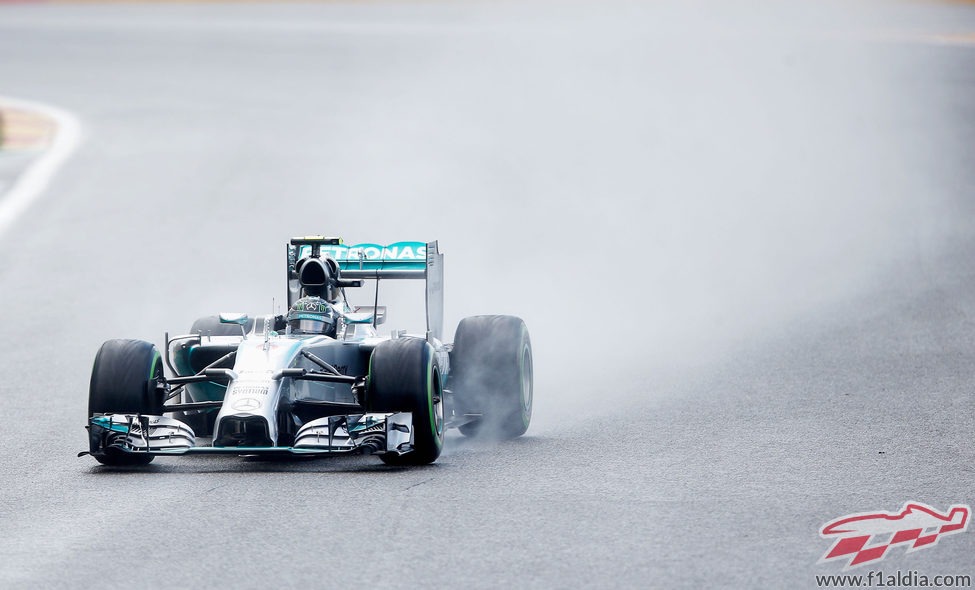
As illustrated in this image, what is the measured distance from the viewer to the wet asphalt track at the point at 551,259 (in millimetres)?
8016

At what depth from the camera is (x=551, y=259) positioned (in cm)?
2027

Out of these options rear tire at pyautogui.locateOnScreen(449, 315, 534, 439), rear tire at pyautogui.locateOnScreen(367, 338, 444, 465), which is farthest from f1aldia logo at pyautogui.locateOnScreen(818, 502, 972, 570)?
rear tire at pyautogui.locateOnScreen(449, 315, 534, 439)

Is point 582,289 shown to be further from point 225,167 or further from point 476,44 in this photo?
point 476,44

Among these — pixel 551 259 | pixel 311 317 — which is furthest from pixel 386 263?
pixel 551 259

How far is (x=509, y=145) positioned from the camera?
87.9 ft

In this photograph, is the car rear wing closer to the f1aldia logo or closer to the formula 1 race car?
the formula 1 race car

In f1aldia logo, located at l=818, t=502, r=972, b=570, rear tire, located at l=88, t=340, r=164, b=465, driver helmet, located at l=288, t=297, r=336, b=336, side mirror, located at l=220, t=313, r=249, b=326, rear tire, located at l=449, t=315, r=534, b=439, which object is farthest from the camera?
rear tire, located at l=449, t=315, r=534, b=439

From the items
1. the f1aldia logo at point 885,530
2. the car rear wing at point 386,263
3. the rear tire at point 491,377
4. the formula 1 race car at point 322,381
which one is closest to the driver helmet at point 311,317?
the formula 1 race car at point 322,381

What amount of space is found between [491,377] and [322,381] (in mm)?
1579

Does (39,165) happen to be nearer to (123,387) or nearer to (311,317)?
(311,317)

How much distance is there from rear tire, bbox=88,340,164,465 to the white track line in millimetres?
10626

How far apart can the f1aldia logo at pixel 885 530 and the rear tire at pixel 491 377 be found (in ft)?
11.4

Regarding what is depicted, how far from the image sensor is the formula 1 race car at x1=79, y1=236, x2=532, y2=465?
31.4 ft

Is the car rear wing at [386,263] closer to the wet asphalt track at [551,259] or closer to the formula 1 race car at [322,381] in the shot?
the formula 1 race car at [322,381]
